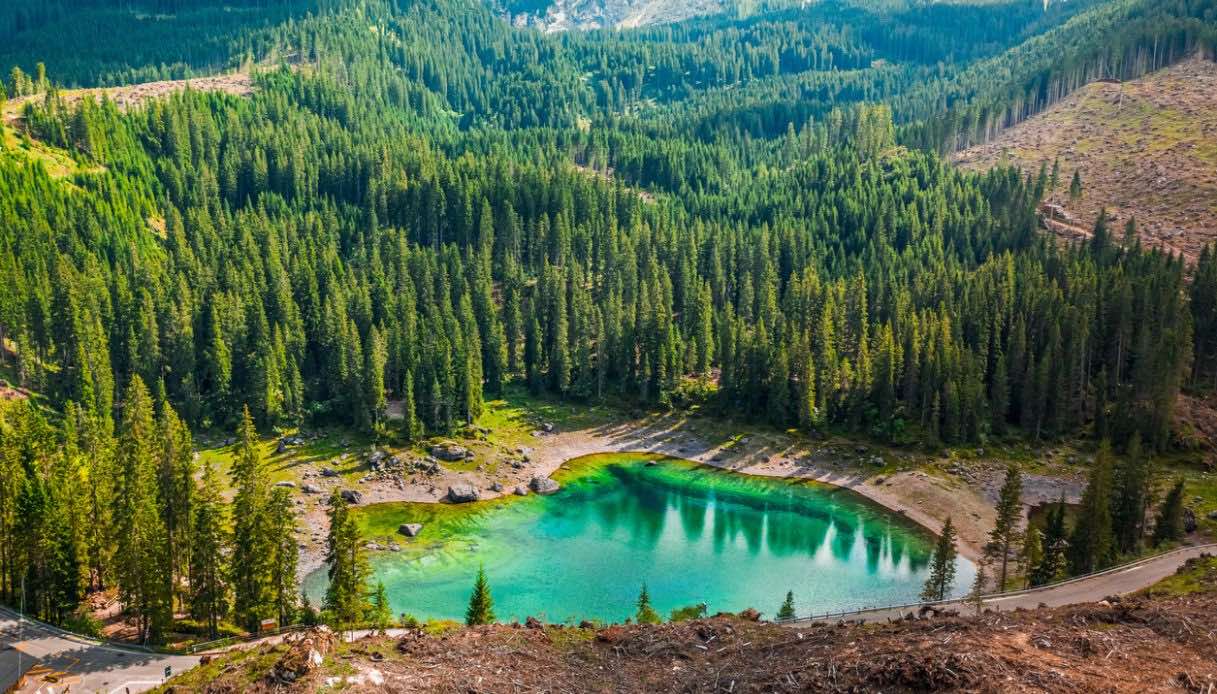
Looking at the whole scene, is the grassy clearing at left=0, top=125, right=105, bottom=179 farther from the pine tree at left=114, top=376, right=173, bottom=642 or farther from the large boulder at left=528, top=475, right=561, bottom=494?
the pine tree at left=114, top=376, right=173, bottom=642

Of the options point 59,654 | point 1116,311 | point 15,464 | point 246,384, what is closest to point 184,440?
point 15,464

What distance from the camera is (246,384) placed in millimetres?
125562

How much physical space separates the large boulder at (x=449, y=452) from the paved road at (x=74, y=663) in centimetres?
5522

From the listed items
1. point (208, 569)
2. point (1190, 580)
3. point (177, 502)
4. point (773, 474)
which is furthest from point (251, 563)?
point (1190, 580)

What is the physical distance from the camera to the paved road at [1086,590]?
62.5 metres

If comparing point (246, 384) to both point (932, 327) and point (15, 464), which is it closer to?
point (15, 464)

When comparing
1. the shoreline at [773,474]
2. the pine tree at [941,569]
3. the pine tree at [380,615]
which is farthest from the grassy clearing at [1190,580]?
the pine tree at [380,615]

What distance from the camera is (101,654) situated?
56.4 metres

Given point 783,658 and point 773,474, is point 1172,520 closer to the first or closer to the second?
point 773,474

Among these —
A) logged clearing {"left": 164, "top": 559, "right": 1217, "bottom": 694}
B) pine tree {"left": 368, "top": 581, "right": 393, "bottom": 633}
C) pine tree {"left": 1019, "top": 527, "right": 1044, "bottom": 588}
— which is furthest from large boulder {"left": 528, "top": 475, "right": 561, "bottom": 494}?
logged clearing {"left": 164, "top": 559, "right": 1217, "bottom": 694}

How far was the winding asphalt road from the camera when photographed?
52531mm

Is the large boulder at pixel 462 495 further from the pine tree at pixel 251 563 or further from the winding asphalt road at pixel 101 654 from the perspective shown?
the winding asphalt road at pixel 101 654

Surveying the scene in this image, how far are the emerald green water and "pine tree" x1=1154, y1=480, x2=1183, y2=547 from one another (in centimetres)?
1739

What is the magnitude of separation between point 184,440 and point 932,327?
313ft
